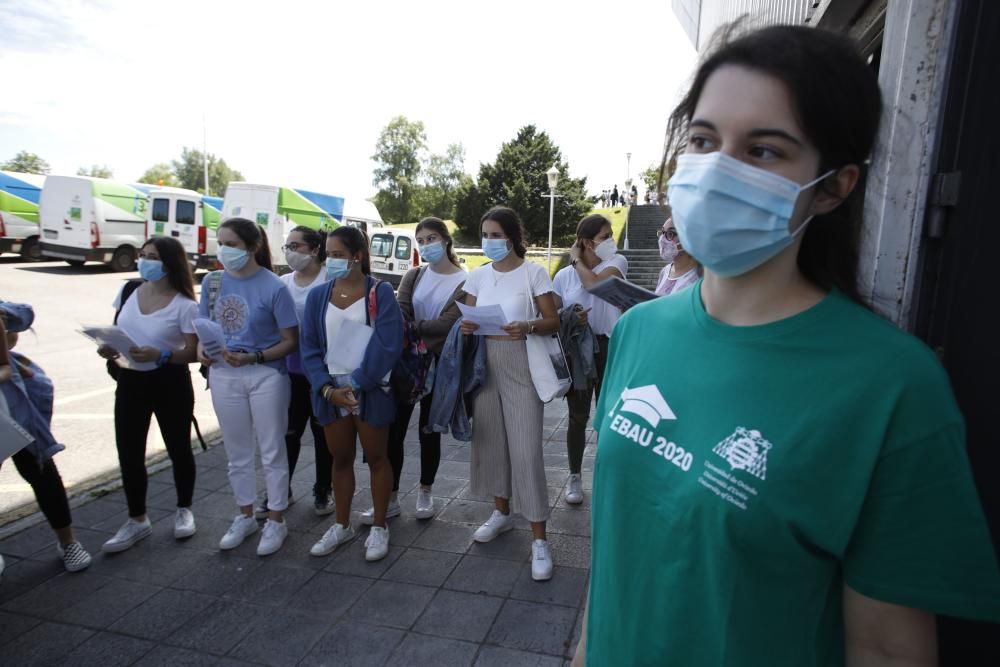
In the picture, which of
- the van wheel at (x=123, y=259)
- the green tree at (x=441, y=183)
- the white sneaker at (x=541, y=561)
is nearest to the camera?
the white sneaker at (x=541, y=561)

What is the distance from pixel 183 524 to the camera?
4.16 metres

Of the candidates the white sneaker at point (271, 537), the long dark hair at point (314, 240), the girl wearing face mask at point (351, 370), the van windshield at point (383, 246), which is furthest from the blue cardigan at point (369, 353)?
the van windshield at point (383, 246)

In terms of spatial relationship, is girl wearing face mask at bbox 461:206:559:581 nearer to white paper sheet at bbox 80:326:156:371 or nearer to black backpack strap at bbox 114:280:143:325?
white paper sheet at bbox 80:326:156:371

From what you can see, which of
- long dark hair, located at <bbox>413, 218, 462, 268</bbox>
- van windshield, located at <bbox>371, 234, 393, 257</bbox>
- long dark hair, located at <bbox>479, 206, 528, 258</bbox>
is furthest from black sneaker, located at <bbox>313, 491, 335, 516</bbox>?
van windshield, located at <bbox>371, 234, 393, 257</bbox>

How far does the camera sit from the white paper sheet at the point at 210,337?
381cm

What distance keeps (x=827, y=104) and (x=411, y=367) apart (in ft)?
10.7

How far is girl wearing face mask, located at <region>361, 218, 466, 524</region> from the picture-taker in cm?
439

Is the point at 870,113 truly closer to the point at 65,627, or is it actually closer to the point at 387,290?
the point at 387,290

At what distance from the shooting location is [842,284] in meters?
1.13

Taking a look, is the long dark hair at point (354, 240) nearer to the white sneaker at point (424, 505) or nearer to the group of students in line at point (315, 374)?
the group of students in line at point (315, 374)

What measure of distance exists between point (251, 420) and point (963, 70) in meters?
4.09

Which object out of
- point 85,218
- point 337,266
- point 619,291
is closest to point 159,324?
point 337,266

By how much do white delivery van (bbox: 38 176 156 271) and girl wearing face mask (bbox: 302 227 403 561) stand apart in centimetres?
2036

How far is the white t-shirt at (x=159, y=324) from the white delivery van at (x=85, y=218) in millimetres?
19571
